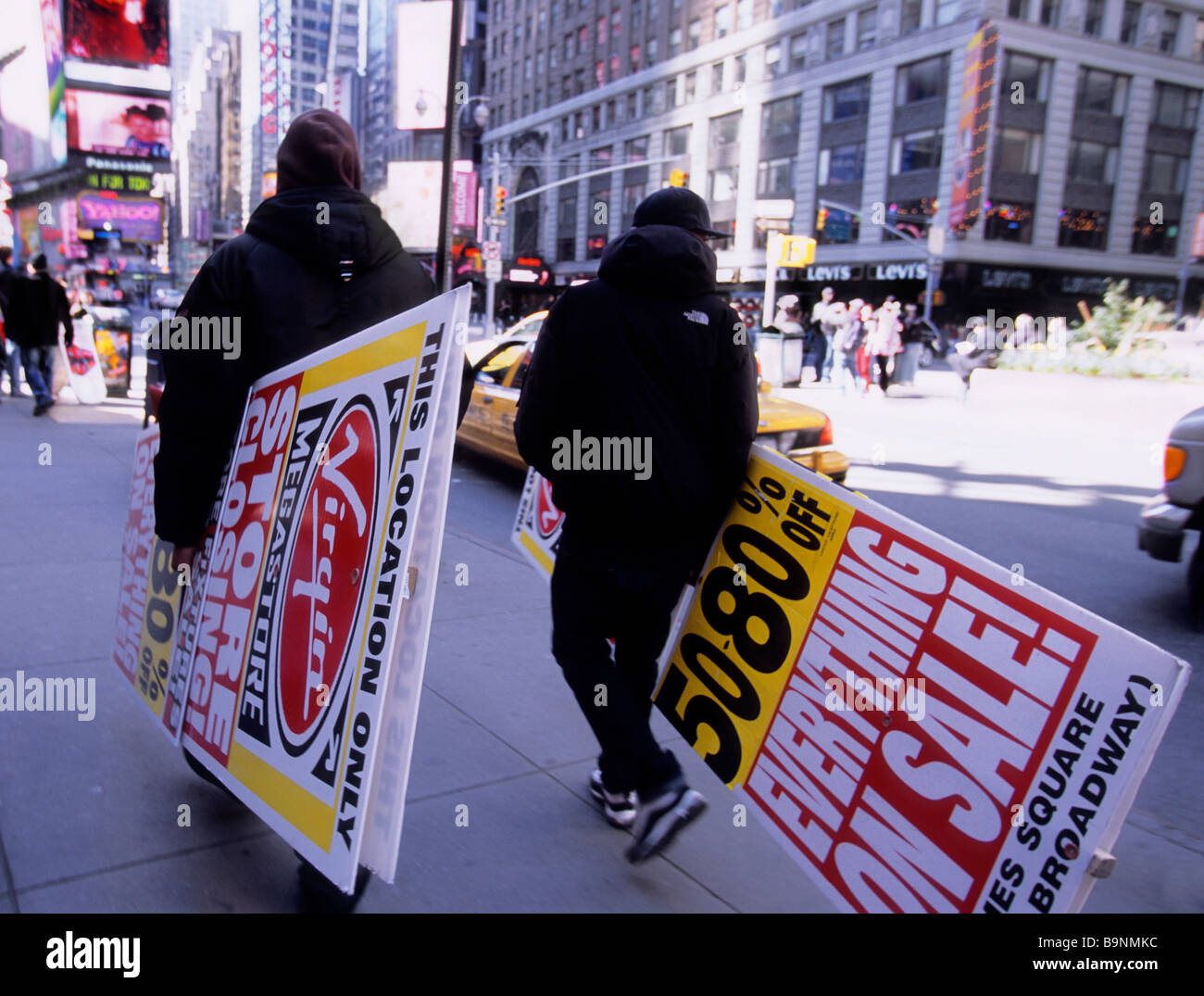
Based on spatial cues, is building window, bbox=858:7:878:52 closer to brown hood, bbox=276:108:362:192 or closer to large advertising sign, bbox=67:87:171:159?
large advertising sign, bbox=67:87:171:159

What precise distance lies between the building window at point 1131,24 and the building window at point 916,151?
10.1 m

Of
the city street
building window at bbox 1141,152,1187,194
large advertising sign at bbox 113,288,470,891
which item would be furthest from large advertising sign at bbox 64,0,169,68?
large advertising sign at bbox 113,288,470,891

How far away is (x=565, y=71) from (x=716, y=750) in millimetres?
72554

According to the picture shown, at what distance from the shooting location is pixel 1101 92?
42.2 metres

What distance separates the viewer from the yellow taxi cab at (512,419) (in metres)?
7.58

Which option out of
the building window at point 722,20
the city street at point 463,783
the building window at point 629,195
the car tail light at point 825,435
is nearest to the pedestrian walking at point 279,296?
the city street at point 463,783

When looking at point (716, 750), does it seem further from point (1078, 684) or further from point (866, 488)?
point (866, 488)

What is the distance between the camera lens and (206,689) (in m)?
2.66

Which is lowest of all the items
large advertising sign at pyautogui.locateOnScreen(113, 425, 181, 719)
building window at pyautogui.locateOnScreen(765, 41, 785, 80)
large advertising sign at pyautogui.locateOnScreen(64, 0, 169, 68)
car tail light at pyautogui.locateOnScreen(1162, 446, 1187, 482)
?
large advertising sign at pyautogui.locateOnScreen(113, 425, 181, 719)

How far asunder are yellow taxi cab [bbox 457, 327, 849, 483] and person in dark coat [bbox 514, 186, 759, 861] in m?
4.70

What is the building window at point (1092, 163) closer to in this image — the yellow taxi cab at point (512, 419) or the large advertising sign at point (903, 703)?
the yellow taxi cab at point (512, 419)

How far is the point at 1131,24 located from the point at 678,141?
2370 cm

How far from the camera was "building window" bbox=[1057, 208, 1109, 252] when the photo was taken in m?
42.3
